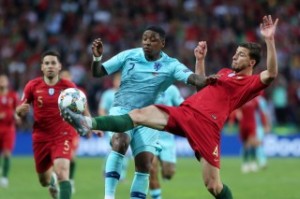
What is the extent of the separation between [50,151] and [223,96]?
11.0 ft

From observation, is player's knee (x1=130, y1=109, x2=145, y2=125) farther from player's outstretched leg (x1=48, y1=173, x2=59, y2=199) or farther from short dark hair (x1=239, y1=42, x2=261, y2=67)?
player's outstretched leg (x1=48, y1=173, x2=59, y2=199)

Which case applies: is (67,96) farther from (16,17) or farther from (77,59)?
(16,17)

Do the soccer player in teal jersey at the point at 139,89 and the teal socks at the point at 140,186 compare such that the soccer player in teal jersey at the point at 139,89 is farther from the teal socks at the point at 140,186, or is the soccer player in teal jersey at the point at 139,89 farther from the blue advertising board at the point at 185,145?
the blue advertising board at the point at 185,145

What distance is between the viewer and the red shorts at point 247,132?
77.9 ft

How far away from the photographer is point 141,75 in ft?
37.6

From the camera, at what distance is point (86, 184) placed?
738 inches

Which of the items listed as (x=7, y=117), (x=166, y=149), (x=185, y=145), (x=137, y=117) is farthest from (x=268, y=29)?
(x=185, y=145)

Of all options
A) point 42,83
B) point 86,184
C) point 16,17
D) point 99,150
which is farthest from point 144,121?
point 16,17

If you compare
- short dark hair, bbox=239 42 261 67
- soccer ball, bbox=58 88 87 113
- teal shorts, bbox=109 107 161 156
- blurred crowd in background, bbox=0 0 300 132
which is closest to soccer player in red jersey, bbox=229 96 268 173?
blurred crowd in background, bbox=0 0 300 132

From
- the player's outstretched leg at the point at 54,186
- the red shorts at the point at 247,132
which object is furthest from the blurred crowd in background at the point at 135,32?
the player's outstretched leg at the point at 54,186

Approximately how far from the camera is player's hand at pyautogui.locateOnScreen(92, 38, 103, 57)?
1069cm

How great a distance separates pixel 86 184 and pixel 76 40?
13354 mm

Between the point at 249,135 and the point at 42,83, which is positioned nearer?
the point at 42,83

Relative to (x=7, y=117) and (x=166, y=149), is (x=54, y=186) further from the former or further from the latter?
(x=7, y=117)
